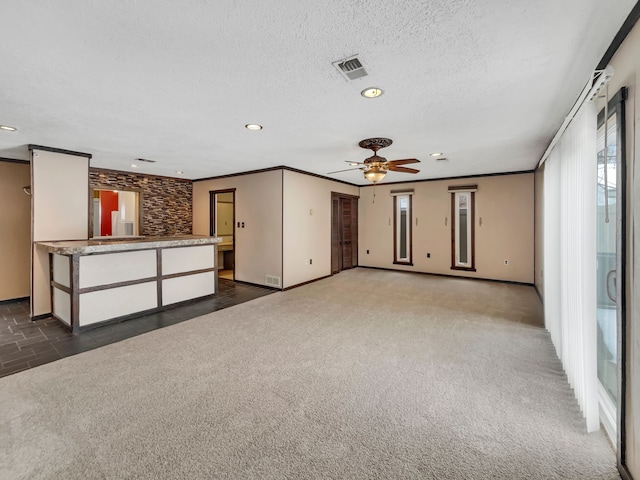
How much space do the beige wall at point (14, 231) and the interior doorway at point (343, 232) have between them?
5.91 metres

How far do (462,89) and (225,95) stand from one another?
201 centimetres

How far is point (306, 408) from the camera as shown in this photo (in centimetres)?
207

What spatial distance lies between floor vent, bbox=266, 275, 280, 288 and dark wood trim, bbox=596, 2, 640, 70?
505cm

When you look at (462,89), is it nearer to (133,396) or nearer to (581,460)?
(581,460)

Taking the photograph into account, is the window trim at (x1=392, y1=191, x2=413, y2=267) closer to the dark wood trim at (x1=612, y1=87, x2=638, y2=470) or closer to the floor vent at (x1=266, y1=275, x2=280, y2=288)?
the floor vent at (x1=266, y1=275, x2=280, y2=288)

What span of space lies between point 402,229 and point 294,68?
20.2 feet

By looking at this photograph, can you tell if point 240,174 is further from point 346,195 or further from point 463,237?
point 463,237

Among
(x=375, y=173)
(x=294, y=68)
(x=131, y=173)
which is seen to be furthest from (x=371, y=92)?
(x=131, y=173)

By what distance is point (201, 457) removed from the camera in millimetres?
1626

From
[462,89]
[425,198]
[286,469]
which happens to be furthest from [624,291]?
[425,198]

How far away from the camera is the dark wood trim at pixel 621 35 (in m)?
1.44

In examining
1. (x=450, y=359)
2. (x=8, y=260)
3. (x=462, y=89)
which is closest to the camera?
(x=462, y=89)

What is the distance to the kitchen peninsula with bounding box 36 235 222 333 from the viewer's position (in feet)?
11.6

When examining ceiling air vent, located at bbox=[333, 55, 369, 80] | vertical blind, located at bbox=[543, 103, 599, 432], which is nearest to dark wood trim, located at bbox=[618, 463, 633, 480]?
vertical blind, located at bbox=[543, 103, 599, 432]
